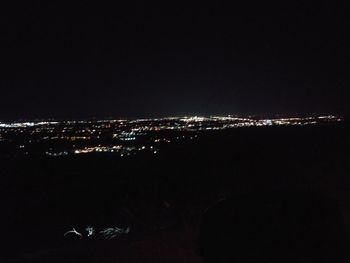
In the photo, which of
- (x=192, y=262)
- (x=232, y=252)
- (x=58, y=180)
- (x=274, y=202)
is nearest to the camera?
(x=232, y=252)

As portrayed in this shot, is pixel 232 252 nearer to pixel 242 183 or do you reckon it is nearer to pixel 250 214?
pixel 250 214

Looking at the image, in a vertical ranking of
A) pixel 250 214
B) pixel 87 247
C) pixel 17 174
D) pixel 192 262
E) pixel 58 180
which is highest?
pixel 17 174

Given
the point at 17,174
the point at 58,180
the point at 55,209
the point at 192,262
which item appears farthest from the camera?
the point at 17,174

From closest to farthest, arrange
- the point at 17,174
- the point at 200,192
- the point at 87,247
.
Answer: the point at 87,247, the point at 200,192, the point at 17,174

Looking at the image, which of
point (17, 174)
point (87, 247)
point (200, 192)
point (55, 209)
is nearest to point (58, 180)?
point (17, 174)

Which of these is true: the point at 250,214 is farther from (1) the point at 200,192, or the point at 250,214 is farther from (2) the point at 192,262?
(1) the point at 200,192

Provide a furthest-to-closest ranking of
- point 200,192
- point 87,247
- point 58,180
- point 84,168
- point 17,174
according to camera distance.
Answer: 1. point 84,168
2. point 17,174
3. point 58,180
4. point 200,192
5. point 87,247

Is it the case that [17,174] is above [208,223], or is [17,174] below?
above

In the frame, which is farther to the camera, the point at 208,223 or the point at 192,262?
the point at 192,262

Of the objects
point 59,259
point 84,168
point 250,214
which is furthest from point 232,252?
point 84,168
